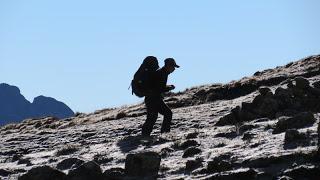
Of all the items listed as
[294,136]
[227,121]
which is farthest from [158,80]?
[294,136]

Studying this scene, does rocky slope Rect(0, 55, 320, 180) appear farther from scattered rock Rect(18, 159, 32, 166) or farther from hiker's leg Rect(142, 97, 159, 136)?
hiker's leg Rect(142, 97, 159, 136)

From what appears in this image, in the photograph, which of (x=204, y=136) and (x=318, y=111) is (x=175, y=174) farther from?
(x=318, y=111)

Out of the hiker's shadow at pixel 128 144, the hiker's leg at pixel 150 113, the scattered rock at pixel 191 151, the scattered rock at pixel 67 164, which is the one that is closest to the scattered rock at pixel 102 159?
the scattered rock at pixel 67 164

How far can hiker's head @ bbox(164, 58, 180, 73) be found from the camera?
785 inches

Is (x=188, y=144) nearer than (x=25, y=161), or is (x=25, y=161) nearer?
(x=188, y=144)


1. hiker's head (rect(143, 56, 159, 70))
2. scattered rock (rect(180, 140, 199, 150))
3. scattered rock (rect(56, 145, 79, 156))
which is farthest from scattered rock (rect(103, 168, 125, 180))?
hiker's head (rect(143, 56, 159, 70))

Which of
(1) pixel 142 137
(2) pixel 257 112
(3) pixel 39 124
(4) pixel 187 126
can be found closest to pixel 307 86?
(2) pixel 257 112

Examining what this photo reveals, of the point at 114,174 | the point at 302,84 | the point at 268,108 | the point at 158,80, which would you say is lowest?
the point at 114,174

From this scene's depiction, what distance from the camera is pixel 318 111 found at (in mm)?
18656

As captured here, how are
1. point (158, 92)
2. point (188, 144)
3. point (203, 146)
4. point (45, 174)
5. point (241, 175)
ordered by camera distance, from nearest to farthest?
point (241, 175) < point (45, 174) < point (203, 146) < point (188, 144) < point (158, 92)

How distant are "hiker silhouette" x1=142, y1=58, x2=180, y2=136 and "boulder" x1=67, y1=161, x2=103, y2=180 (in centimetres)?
729

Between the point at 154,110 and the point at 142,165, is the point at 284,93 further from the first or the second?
the point at 142,165

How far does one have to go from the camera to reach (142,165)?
13.1 metres

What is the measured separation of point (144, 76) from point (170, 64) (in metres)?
0.97
